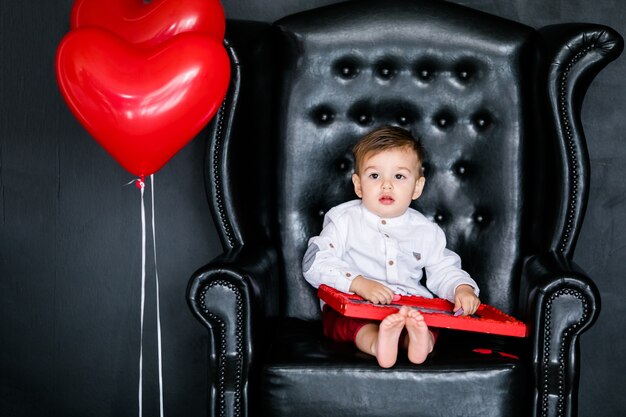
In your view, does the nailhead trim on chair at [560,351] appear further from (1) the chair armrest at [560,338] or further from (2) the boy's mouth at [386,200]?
(2) the boy's mouth at [386,200]

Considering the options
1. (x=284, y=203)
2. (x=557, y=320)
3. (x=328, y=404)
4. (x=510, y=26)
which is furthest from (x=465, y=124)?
(x=328, y=404)

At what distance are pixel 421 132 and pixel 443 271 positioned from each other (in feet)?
1.63

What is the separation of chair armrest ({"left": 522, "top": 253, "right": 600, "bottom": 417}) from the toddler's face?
1.86 ft

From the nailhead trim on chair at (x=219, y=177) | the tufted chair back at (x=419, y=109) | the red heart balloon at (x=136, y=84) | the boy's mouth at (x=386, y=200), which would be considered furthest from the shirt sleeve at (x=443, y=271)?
the red heart balloon at (x=136, y=84)

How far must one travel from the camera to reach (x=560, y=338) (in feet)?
6.25

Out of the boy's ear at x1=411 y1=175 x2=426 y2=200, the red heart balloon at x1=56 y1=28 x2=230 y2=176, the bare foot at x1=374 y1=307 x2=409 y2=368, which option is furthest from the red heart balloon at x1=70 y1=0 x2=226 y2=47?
the bare foot at x1=374 y1=307 x2=409 y2=368

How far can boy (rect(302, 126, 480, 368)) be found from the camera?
229cm

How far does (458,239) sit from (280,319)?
66cm

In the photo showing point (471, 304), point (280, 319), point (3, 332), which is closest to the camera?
point (471, 304)

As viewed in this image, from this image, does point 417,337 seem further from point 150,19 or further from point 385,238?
point 150,19

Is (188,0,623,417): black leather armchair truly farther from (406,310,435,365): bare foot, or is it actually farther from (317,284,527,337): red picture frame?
(406,310,435,365): bare foot

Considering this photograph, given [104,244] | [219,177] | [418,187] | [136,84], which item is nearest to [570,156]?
[418,187]

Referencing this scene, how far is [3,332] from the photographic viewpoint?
2879 mm

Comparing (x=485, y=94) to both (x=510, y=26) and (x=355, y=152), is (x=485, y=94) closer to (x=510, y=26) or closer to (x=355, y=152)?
(x=510, y=26)
